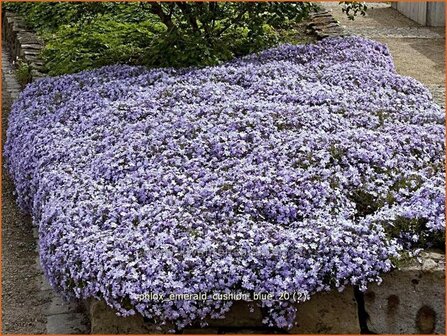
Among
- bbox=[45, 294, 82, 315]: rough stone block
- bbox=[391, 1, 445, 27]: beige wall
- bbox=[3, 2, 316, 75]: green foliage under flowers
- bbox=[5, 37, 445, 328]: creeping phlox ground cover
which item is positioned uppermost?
bbox=[5, 37, 445, 328]: creeping phlox ground cover

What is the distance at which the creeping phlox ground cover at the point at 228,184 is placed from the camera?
375 cm

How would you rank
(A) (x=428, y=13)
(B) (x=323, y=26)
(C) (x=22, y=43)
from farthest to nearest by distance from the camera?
(A) (x=428, y=13)
(C) (x=22, y=43)
(B) (x=323, y=26)

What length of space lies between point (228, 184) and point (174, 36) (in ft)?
11.3

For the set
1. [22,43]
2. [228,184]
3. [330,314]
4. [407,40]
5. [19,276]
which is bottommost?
[407,40]

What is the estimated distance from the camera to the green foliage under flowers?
24.6 ft

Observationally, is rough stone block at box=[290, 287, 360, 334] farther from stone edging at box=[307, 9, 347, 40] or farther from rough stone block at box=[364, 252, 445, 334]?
stone edging at box=[307, 9, 347, 40]

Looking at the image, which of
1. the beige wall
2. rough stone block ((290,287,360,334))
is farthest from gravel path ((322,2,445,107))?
rough stone block ((290,287,360,334))

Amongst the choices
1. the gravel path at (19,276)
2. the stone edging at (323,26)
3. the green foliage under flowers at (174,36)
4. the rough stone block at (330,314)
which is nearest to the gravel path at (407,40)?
the stone edging at (323,26)

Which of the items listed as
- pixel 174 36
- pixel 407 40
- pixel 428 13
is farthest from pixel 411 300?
pixel 428 13

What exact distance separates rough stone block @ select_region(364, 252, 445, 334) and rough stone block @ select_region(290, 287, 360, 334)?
0.31 ft

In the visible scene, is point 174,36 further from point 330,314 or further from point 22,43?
point 330,314

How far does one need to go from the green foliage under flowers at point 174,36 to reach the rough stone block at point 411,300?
380 centimetres

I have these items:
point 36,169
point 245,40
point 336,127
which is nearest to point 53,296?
point 36,169

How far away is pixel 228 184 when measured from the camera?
4.39 metres
